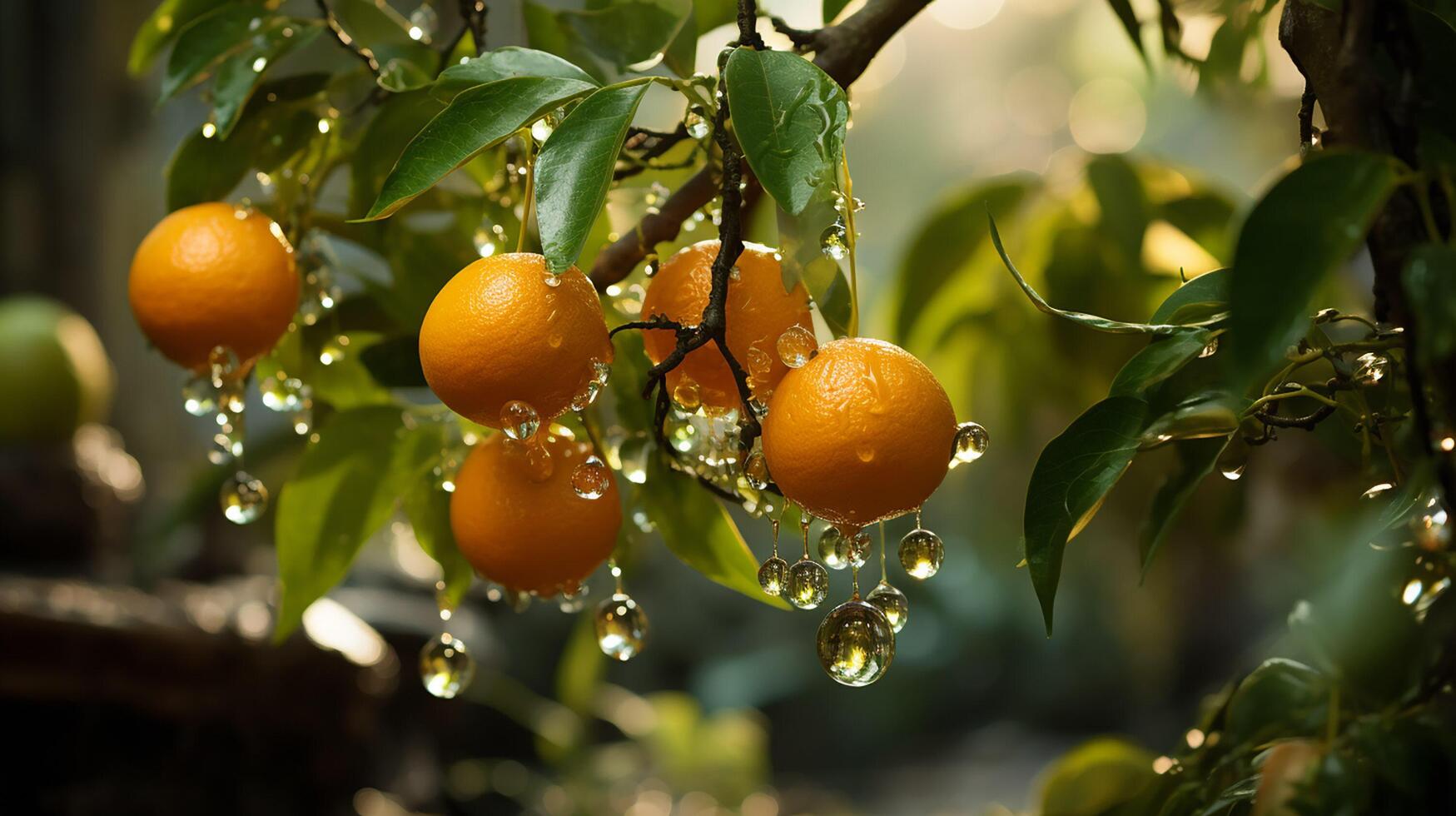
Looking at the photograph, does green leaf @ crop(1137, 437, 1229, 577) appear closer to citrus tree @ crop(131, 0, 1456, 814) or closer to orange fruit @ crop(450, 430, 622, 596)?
citrus tree @ crop(131, 0, 1456, 814)

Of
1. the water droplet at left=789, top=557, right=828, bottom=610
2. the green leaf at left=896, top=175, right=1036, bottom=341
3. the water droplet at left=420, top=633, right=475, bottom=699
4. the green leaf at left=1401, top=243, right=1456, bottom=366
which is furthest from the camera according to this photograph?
the green leaf at left=896, top=175, right=1036, bottom=341

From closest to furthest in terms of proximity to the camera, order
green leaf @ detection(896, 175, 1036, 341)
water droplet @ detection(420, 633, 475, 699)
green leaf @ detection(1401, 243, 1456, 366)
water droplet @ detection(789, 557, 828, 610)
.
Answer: green leaf @ detection(1401, 243, 1456, 366), water droplet @ detection(789, 557, 828, 610), water droplet @ detection(420, 633, 475, 699), green leaf @ detection(896, 175, 1036, 341)

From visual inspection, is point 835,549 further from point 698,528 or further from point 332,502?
point 332,502

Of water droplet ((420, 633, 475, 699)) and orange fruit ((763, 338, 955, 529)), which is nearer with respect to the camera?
orange fruit ((763, 338, 955, 529))

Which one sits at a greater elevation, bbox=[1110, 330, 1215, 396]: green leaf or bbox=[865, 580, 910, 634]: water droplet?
bbox=[1110, 330, 1215, 396]: green leaf

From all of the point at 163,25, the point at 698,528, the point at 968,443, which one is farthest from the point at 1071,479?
the point at 163,25

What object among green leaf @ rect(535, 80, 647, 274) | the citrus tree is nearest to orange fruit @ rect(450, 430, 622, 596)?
the citrus tree

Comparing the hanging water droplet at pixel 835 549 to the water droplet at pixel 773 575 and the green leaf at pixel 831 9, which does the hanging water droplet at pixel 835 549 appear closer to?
the water droplet at pixel 773 575
